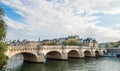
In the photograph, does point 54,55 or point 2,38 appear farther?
point 54,55

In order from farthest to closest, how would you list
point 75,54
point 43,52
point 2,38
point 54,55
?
point 75,54
point 54,55
point 43,52
point 2,38

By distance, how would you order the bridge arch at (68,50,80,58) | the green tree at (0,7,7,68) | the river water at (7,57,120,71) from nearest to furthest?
the green tree at (0,7,7,68), the river water at (7,57,120,71), the bridge arch at (68,50,80,58)

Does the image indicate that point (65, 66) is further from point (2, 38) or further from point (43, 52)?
point (2, 38)

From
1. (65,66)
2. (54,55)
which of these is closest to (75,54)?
(54,55)

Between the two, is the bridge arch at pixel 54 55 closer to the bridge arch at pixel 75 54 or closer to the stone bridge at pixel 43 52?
the stone bridge at pixel 43 52

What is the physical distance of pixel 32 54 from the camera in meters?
58.9

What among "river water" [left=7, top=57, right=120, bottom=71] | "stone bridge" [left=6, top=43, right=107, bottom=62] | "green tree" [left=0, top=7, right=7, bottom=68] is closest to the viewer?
"green tree" [left=0, top=7, right=7, bottom=68]

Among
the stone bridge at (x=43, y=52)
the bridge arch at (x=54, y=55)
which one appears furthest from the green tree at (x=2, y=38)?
the bridge arch at (x=54, y=55)

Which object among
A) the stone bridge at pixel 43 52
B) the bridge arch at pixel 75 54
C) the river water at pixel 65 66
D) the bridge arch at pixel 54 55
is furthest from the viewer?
the bridge arch at pixel 75 54

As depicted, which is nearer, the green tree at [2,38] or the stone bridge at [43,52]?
the green tree at [2,38]

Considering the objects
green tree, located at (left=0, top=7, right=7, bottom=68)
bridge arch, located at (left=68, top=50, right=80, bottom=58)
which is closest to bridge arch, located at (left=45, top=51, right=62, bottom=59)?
bridge arch, located at (left=68, top=50, right=80, bottom=58)

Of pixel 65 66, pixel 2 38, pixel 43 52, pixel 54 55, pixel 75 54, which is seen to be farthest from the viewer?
A: pixel 75 54

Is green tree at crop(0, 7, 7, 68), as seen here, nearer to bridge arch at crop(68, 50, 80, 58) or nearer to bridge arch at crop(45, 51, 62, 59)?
bridge arch at crop(45, 51, 62, 59)

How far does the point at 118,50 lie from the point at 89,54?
23587 millimetres
